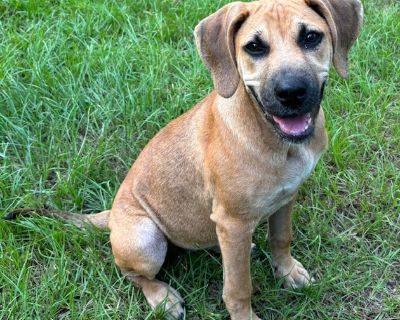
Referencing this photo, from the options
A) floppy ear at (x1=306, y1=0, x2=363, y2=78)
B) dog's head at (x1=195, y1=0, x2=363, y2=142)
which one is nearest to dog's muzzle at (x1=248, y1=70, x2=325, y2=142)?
dog's head at (x1=195, y1=0, x2=363, y2=142)

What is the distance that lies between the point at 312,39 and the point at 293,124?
16.4 inches

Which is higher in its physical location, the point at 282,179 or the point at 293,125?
the point at 293,125

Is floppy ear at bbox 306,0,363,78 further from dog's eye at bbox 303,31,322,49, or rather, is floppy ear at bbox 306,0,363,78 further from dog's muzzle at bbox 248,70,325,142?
dog's muzzle at bbox 248,70,325,142

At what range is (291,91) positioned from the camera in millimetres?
3090

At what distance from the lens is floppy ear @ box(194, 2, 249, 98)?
131 inches

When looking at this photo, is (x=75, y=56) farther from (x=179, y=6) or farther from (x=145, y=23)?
(x=179, y=6)

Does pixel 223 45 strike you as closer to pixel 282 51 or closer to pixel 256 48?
pixel 256 48

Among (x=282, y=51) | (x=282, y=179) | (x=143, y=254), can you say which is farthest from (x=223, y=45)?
(x=143, y=254)

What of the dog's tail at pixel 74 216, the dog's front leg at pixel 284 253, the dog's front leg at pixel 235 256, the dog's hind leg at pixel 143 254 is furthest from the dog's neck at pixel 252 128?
the dog's tail at pixel 74 216

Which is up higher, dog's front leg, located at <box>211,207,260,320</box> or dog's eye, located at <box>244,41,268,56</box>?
dog's eye, located at <box>244,41,268,56</box>

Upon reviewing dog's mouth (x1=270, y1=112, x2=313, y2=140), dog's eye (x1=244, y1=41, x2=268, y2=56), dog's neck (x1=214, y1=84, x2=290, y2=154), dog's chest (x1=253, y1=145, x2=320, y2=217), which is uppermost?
dog's eye (x1=244, y1=41, x2=268, y2=56)

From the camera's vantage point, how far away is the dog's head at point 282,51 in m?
3.13

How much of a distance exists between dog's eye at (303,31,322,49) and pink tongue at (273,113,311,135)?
0.33 m

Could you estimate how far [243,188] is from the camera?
11.4ft
